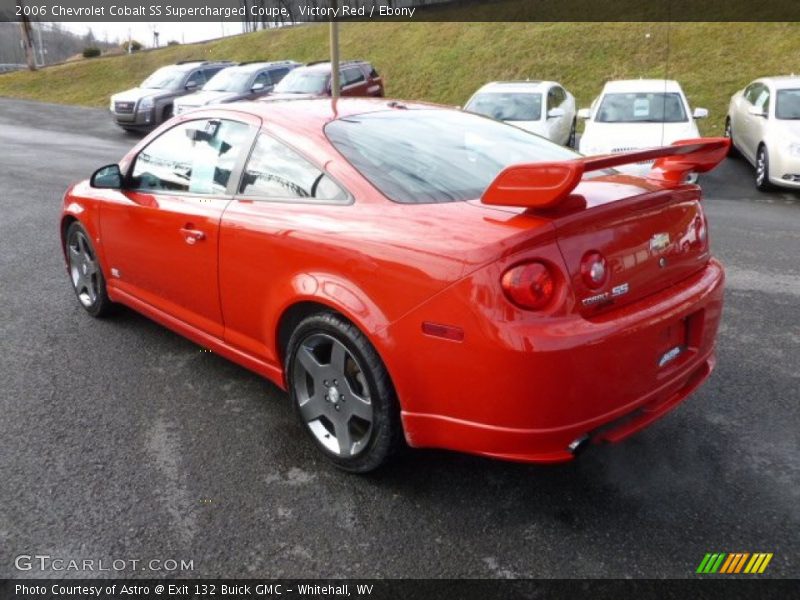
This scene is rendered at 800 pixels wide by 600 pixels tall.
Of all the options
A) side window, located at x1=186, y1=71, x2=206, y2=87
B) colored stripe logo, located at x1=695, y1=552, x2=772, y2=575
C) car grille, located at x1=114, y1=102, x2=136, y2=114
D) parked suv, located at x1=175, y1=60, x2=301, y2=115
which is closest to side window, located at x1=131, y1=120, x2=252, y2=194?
colored stripe logo, located at x1=695, y1=552, x2=772, y2=575

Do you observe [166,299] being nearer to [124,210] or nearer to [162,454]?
[124,210]

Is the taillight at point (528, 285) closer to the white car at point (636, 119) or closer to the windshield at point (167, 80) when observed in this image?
the white car at point (636, 119)

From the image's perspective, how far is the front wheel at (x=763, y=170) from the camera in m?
10.3

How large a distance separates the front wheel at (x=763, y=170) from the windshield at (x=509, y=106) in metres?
3.42

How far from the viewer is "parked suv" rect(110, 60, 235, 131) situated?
18.1 metres

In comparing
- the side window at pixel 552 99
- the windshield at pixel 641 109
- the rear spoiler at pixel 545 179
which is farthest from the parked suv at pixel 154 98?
the rear spoiler at pixel 545 179

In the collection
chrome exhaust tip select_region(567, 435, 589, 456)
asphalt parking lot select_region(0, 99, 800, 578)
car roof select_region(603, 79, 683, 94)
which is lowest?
asphalt parking lot select_region(0, 99, 800, 578)

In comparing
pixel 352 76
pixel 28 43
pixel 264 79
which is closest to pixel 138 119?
pixel 264 79

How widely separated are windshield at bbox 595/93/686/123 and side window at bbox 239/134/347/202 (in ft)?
28.9

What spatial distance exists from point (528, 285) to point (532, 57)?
24.7 meters

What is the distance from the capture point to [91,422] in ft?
11.5

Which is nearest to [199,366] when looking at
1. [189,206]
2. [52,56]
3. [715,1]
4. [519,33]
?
[189,206]

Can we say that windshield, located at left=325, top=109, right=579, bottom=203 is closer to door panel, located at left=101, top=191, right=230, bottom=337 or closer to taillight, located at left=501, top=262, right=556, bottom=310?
taillight, located at left=501, top=262, right=556, bottom=310

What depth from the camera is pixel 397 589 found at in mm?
2389
